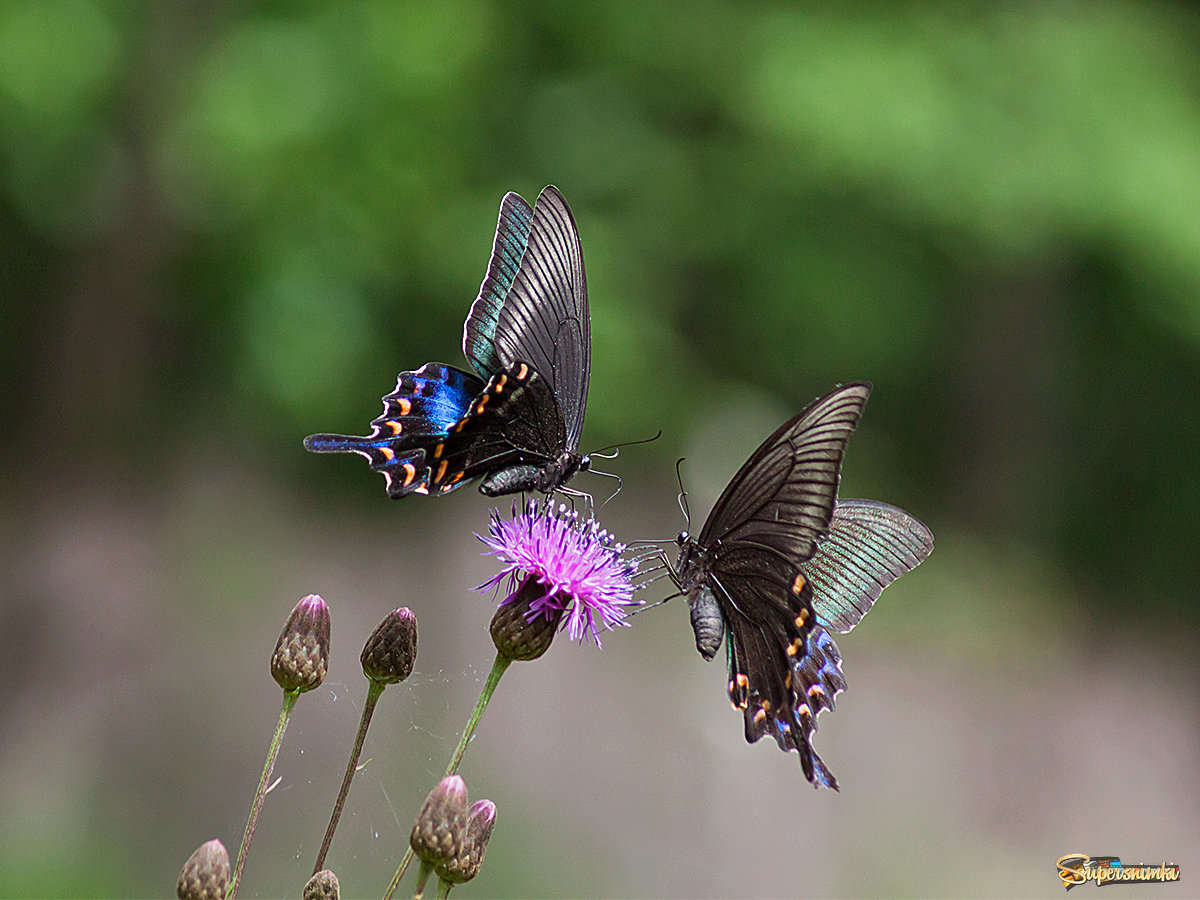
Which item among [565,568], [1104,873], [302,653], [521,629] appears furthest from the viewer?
[1104,873]

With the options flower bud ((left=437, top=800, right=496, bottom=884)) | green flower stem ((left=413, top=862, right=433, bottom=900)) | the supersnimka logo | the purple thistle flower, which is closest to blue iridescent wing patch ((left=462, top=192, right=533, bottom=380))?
the purple thistle flower

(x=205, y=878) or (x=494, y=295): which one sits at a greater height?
(x=494, y=295)

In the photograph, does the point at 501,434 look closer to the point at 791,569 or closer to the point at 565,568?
the point at 565,568

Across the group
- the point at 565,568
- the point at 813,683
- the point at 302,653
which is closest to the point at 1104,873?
the point at 813,683

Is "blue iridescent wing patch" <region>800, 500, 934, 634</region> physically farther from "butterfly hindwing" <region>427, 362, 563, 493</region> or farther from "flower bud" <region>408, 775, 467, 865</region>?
"flower bud" <region>408, 775, 467, 865</region>

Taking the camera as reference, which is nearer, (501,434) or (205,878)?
(205,878)

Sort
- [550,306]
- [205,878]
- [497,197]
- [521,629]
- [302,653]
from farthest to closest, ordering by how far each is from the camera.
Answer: [497,197] → [550,306] → [521,629] → [302,653] → [205,878]

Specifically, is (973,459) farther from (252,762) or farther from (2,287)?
(2,287)

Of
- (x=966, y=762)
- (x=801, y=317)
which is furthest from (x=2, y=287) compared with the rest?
(x=966, y=762)
